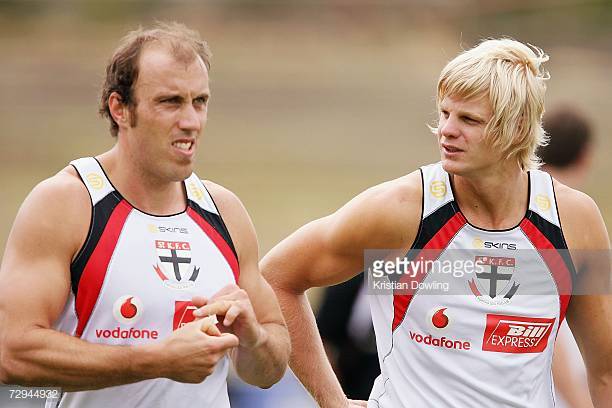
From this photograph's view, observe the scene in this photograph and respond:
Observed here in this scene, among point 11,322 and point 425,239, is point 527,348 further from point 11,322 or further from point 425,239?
point 11,322

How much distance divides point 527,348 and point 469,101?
1.08m

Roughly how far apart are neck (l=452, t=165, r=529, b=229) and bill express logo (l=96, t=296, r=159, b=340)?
150 cm

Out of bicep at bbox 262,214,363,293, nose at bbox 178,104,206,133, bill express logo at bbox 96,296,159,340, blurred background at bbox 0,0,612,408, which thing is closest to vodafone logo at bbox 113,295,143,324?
bill express logo at bbox 96,296,159,340

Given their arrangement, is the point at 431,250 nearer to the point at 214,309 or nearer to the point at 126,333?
the point at 214,309

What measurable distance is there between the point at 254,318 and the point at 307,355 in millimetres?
1126

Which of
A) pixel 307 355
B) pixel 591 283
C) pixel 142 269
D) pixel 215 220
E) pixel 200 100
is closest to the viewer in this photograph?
pixel 142 269

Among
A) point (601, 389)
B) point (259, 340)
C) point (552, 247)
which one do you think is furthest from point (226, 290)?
point (601, 389)

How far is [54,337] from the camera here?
4.80 metres

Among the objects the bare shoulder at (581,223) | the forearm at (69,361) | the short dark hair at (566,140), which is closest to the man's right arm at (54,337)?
the forearm at (69,361)

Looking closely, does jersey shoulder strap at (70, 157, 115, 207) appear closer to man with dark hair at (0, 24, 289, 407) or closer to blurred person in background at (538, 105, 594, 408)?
man with dark hair at (0, 24, 289, 407)

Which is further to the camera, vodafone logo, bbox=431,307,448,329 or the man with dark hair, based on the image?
vodafone logo, bbox=431,307,448,329

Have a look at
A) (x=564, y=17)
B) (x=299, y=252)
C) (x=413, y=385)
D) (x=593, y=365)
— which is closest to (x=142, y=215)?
(x=299, y=252)

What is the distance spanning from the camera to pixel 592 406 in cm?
642

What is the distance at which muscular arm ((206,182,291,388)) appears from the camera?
5.23 m
